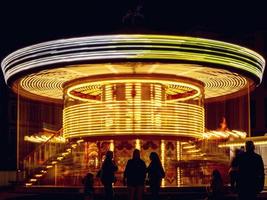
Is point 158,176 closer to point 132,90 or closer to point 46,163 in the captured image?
point 132,90

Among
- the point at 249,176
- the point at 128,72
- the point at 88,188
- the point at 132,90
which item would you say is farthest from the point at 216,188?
the point at 249,176

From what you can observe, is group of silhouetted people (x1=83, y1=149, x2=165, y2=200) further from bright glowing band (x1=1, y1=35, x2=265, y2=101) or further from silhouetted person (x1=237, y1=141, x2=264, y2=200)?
silhouetted person (x1=237, y1=141, x2=264, y2=200)

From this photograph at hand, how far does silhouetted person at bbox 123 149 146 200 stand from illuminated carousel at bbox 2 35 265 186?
3670 millimetres

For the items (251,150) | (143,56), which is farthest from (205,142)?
(251,150)

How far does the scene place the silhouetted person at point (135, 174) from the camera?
65.8 feet

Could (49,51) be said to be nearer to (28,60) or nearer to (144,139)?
(28,60)

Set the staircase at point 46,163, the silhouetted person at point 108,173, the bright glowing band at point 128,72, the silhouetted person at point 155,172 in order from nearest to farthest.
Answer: the silhouetted person at point 155,172
the silhouetted person at point 108,173
the bright glowing band at point 128,72
the staircase at point 46,163

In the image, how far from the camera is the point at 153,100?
25.7 m

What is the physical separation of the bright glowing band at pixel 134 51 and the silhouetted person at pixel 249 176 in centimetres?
661

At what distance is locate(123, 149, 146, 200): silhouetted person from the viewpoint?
20061 millimetres

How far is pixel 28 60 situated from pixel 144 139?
5943 millimetres

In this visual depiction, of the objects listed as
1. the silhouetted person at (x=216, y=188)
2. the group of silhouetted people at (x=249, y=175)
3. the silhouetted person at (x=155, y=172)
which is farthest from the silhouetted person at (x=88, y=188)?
the group of silhouetted people at (x=249, y=175)

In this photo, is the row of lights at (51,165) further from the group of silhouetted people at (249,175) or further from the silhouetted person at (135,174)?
the group of silhouetted people at (249,175)

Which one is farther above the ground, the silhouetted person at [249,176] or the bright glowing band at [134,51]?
the bright glowing band at [134,51]
